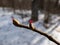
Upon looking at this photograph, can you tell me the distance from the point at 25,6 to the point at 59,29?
720cm

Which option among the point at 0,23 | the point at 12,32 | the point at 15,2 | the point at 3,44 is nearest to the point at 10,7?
the point at 15,2

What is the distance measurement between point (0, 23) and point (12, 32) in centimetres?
174

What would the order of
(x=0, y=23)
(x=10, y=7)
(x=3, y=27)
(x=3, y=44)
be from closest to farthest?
(x=3, y=44) < (x=3, y=27) < (x=0, y=23) < (x=10, y=7)

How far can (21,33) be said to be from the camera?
7207 millimetres

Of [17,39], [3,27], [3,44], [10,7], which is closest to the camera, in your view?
[3,44]

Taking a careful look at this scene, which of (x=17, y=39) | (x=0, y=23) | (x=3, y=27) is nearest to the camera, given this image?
(x=17, y=39)

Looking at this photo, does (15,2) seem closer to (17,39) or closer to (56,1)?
(56,1)

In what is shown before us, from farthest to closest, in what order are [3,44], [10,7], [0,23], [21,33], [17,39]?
[10,7] → [0,23] → [21,33] → [17,39] → [3,44]

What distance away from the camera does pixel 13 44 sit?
613 centimetres

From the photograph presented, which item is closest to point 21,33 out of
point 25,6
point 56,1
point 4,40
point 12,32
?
point 12,32

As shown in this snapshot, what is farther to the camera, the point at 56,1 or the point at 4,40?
the point at 56,1

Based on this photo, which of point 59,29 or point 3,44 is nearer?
point 3,44

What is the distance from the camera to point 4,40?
6.45m

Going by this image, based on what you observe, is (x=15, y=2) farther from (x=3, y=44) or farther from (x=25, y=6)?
(x=3, y=44)
